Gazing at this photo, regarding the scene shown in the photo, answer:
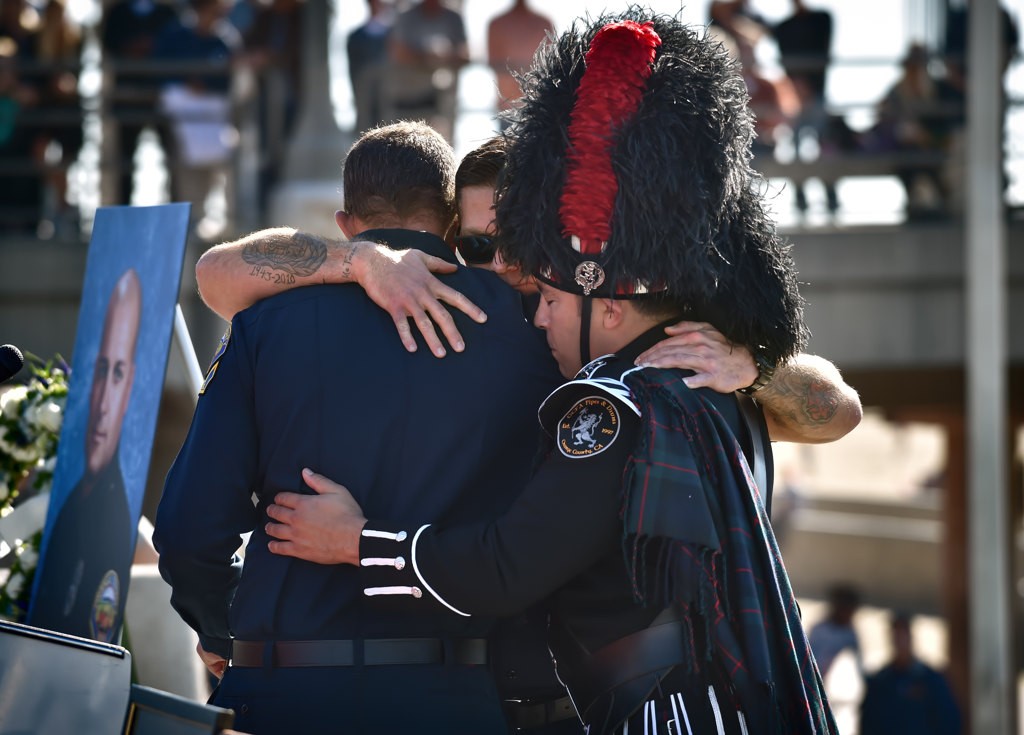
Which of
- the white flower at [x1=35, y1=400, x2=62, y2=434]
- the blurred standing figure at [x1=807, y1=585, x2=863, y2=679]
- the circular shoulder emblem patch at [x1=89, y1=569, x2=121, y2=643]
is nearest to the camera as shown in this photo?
the circular shoulder emblem patch at [x1=89, y1=569, x2=121, y2=643]

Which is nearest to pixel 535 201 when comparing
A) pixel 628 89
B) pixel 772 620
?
pixel 628 89

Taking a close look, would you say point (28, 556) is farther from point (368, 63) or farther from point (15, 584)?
point (368, 63)

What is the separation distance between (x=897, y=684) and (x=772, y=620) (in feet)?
23.7

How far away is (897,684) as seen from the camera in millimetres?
9312

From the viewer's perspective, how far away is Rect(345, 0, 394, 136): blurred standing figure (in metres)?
8.63

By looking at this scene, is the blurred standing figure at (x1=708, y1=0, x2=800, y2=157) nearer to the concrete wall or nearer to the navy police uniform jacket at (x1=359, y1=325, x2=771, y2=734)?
the concrete wall

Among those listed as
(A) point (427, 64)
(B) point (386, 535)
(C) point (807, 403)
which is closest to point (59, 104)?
(A) point (427, 64)

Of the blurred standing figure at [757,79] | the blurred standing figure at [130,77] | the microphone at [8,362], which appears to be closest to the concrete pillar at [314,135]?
the blurred standing figure at [130,77]

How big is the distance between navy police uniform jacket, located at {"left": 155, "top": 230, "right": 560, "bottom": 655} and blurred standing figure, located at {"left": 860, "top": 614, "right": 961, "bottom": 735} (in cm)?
717

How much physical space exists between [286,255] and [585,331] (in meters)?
0.64

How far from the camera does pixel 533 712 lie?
9.13 feet

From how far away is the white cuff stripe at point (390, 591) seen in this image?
99.8 inches

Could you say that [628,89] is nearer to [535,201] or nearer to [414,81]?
[535,201]

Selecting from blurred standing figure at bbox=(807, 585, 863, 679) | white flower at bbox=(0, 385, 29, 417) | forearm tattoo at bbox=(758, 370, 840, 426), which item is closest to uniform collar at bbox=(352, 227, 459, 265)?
forearm tattoo at bbox=(758, 370, 840, 426)
